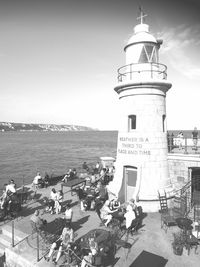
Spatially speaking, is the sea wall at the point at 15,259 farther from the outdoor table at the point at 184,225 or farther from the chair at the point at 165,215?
the chair at the point at 165,215

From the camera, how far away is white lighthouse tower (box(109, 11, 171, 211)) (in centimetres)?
1198

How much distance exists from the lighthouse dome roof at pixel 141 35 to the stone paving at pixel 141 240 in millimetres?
9933

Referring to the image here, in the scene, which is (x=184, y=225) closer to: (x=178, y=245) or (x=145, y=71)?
(x=178, y=245)

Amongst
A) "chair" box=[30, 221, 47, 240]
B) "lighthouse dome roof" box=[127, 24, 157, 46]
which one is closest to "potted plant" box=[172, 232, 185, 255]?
"chair" box=[30, 221, 47, 240]

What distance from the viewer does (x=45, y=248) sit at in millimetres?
7961

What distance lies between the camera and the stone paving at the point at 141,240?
24.5ft

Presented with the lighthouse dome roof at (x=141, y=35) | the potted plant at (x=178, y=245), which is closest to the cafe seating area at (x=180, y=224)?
the potted plant at (x=178, y=245)

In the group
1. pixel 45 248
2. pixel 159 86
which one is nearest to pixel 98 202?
pixel 45 248

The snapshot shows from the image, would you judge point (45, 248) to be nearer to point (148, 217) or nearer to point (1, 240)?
point (1, 240)

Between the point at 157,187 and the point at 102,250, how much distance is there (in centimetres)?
576

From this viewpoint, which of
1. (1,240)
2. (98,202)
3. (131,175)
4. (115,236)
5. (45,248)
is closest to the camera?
(45,248)

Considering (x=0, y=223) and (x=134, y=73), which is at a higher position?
(x=134, y=73)

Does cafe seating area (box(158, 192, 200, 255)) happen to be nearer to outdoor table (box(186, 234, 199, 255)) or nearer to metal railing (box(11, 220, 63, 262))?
outdoor table (box(186, 234, 199, 255))

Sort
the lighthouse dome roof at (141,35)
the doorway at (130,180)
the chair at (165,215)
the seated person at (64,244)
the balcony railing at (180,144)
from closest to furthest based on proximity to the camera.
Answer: the seated person at (64,244) → the chair at (165,215) → the lighthouse dome roof at (141,35) → the doorway at (130,180) → the balcony railing at (180,144)
